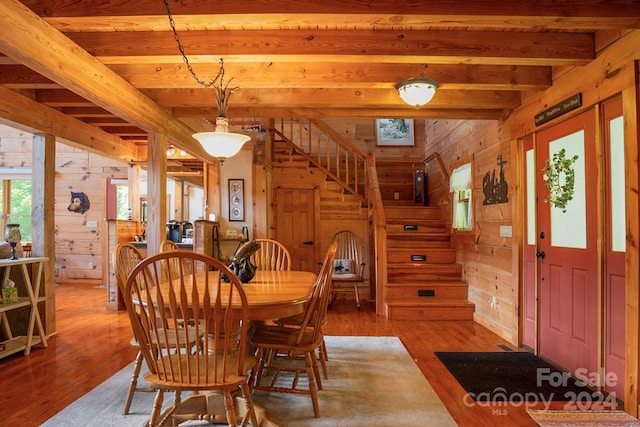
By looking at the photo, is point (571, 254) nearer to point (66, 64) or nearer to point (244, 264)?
point (244, 264)

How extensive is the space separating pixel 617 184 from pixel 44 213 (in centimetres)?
495

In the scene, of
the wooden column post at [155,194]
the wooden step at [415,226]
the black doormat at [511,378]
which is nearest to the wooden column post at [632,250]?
the black doormat at [511,378]

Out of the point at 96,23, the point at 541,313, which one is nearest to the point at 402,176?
the point at 541,313

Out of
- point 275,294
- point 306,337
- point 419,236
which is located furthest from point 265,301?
point 419,236

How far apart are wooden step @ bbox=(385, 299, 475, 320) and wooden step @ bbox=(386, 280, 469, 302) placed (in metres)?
0.23

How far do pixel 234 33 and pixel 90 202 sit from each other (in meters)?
6.87

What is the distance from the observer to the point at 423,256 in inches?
218

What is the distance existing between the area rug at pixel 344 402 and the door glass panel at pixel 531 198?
1.64 meters

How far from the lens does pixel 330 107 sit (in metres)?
4.16

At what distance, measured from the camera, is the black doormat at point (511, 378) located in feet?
8.57

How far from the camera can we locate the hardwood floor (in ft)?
7.72

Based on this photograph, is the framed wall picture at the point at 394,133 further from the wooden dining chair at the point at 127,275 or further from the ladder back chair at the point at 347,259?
the wooden dining chair at the point at 127,275

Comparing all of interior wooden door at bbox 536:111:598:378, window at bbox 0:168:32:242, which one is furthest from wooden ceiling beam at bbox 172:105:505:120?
window at bbox 0:168:32:242

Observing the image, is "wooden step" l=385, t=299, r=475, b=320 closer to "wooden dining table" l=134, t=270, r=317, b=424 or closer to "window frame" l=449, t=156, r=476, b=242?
"window frame" l=449, t=156, r=476, b=242
